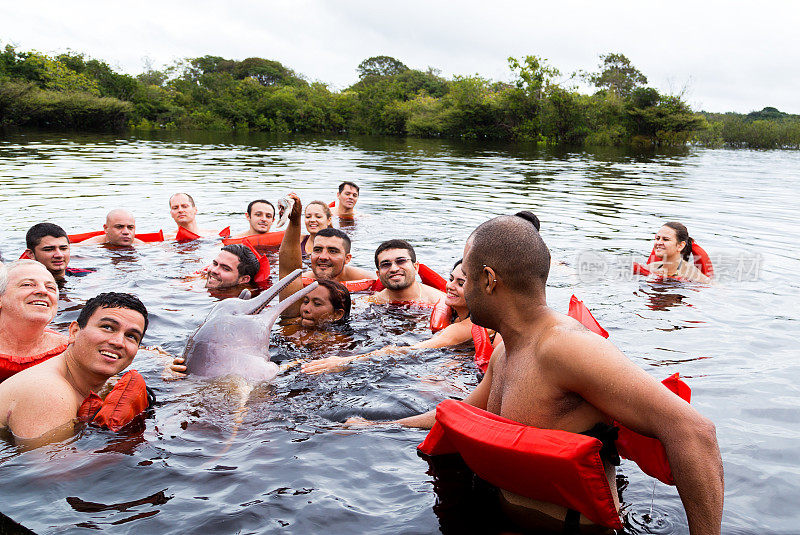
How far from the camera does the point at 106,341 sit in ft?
13.3

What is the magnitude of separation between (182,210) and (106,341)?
7.49 metres

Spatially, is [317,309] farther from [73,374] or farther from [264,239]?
[264,239]

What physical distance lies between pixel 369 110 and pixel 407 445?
171 feet

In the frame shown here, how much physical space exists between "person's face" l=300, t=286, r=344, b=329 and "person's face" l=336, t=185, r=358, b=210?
6471mm

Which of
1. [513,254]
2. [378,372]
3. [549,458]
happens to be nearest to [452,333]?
[378,372]

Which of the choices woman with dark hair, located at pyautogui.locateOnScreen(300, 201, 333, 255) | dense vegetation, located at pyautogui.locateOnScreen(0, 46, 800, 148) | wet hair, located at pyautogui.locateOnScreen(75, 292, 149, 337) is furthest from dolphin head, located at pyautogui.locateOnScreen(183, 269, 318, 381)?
dense vegetation, located at pyautogui.locateOnScreen(0, 46, 800, 148)

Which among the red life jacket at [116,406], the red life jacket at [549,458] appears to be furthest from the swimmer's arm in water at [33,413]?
the red life jacket at [549,458]

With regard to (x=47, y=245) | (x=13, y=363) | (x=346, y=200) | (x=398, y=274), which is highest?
(x=346, y=200)

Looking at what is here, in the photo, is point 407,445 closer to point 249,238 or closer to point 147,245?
point 249,238

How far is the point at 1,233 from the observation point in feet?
35.1

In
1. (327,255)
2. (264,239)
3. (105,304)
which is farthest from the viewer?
(264,239)

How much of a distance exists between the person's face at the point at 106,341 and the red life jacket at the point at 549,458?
2.24 m

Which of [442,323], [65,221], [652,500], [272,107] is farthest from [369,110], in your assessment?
[652,500]

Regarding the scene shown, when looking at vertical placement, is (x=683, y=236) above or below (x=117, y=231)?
above
